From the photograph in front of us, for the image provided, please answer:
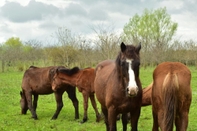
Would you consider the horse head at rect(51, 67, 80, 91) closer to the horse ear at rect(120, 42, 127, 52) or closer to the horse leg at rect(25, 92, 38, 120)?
the horse leg at rect(25, 92, 38, 120)

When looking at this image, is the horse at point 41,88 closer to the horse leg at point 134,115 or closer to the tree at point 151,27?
the horse leg at point 134,115

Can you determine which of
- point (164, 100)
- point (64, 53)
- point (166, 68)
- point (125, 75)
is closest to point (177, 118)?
point (164, 100)

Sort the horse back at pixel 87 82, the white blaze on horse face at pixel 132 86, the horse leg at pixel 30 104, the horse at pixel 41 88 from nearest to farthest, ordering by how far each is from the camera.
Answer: the white blaze on horse face at pixel 132 86 → the horse back at pixel 87 82 → the horse at pixel 41 88 → the horse leg at pixel 30 104

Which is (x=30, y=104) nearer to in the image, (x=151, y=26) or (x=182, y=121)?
(x=182, y=121)

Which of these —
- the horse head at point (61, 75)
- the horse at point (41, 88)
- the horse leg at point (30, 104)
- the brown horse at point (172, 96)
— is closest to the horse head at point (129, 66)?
the brown horse at point (172, 96)

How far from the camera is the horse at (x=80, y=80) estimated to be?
9.29 m

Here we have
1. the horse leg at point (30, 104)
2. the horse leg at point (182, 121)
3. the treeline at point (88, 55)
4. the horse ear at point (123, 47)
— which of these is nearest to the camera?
the horse leg at point (182, 121)

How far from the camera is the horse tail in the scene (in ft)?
13.8

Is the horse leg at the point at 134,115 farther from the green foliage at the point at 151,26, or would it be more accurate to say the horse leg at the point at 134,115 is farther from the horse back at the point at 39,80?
the green foliage at the point at 151,26

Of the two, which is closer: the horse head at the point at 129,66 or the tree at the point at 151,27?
the horse head at the point at 129,66

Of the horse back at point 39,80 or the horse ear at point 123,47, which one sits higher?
the horse ear at point 123,47

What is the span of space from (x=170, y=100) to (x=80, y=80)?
5.39 metres

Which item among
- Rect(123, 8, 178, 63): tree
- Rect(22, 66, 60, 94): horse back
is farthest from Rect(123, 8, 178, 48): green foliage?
Rect(22, 66, 60, 94): horse back

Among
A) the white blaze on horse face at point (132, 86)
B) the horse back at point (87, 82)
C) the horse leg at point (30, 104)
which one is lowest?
the horse leg at point (30, 104)
